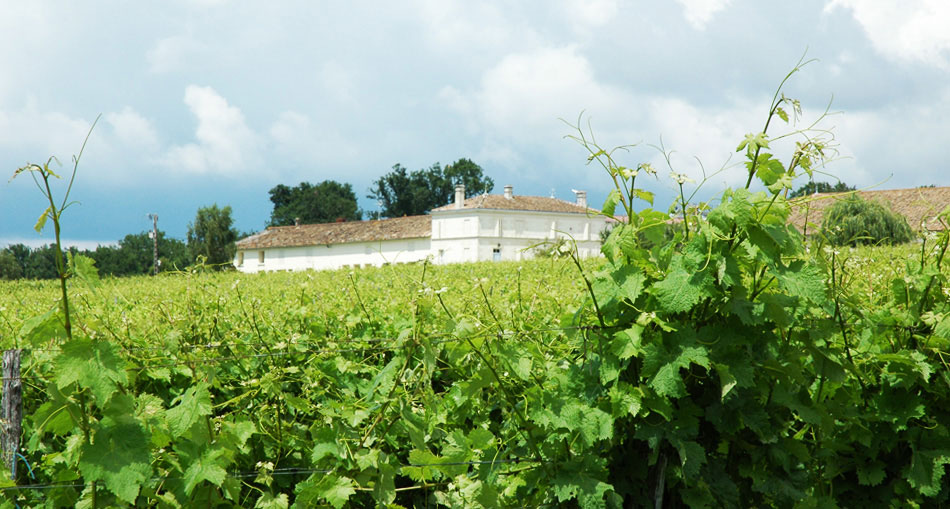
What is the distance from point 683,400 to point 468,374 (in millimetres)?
1342

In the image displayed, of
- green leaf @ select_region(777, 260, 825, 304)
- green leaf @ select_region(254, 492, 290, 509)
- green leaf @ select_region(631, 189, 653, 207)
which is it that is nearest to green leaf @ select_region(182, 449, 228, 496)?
green leaf @ select_region(254, 492, 290, 509)

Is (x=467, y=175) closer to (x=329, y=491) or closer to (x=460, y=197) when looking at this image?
(x=460, y=197)

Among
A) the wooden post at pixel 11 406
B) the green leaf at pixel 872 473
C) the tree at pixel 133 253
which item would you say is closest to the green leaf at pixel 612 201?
the green leaf at pixel 872 473

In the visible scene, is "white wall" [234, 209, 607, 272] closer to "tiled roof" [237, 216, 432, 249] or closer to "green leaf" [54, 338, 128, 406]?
"tiled roof" [237, 216, 432, 249]

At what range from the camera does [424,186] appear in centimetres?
9006

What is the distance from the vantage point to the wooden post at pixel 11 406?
3221 mm

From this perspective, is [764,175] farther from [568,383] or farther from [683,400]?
[568,383]

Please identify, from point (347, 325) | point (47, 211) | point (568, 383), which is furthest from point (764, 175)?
point (347, 325)

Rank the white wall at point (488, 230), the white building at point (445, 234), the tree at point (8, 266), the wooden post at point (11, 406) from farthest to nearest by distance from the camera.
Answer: the white wall at point (488, 230) → the white building at point (445, 234) → the tree at point (8, 266) → the wooden post at point (11, 406)

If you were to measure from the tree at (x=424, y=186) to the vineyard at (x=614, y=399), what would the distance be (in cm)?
8611

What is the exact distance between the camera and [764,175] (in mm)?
2547

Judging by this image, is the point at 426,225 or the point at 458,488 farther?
the point at 426,225

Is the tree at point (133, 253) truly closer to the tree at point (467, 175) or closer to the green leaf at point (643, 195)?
the tree at point (467, 175)

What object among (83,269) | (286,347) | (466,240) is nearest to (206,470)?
(83,269)
